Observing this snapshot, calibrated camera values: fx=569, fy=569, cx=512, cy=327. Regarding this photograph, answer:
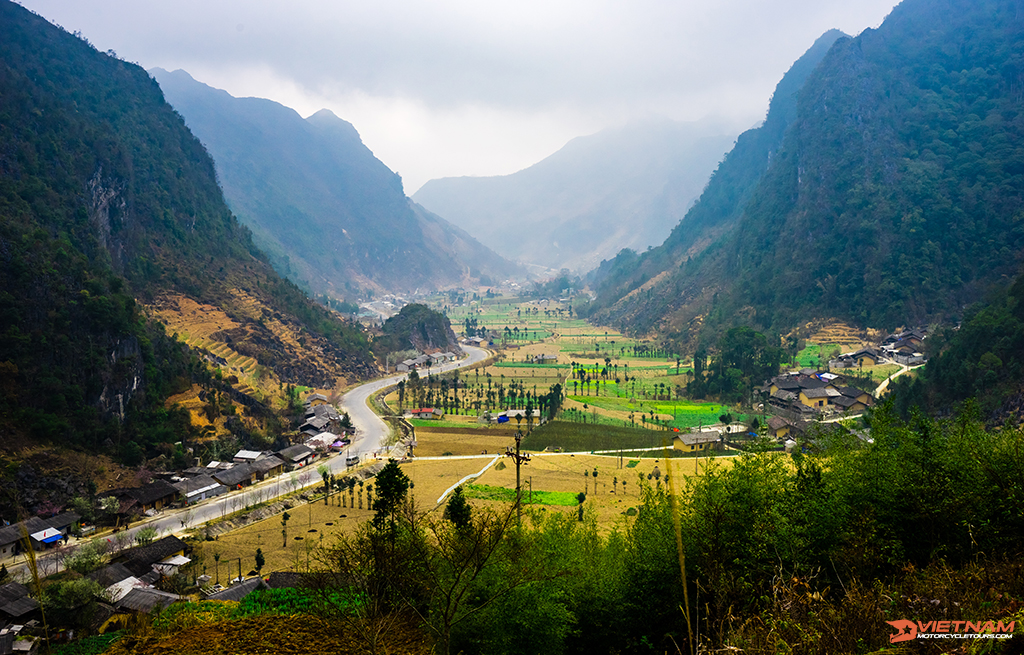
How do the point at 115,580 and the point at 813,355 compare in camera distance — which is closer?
the point at 115,580


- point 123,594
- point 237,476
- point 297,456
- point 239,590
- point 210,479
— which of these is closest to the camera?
point 239,590

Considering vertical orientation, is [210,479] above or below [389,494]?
below

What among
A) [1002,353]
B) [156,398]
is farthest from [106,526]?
[1002,353]

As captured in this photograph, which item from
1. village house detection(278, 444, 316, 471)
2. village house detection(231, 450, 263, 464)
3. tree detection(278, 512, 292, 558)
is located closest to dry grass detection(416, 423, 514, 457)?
village house detection(278, 444, 316, 471)

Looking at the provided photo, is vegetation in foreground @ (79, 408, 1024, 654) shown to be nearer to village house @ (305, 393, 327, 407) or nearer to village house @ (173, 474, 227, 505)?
village house @ (173, 474, 227, 505)

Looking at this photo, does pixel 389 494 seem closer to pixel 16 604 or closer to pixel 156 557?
pixel 156 557

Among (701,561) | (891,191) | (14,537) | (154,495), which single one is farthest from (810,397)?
(14,537)

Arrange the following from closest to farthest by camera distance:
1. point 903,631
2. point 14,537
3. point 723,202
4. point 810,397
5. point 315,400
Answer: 1. point 903,631
2. point 14,537
3. point 810,397
4. point 315,400
5. point 723,202

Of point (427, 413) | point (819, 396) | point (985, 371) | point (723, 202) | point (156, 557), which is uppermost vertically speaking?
point (723, 202)
